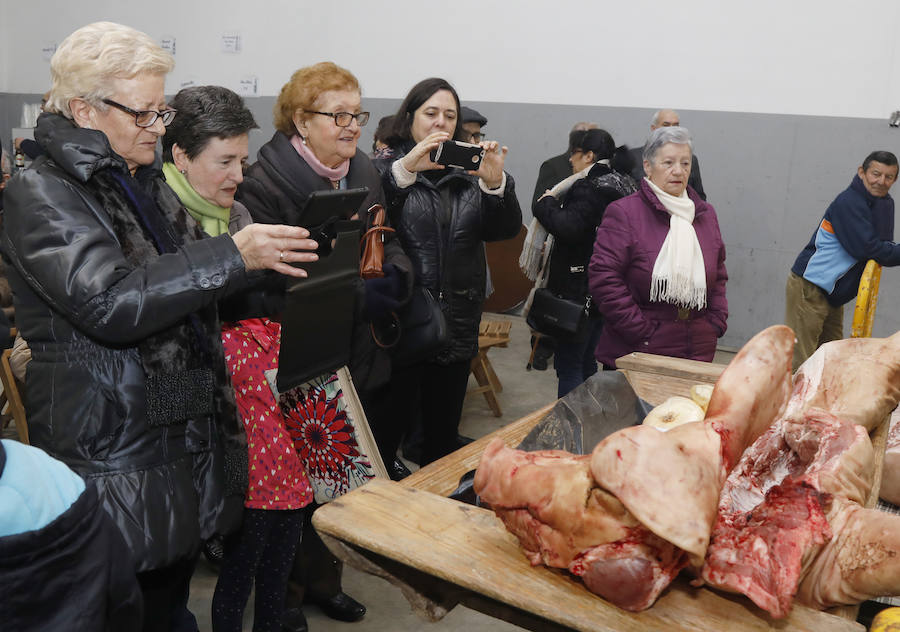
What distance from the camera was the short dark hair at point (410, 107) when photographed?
12.2ft

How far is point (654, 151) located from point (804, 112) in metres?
4.11

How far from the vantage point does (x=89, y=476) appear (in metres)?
1.90

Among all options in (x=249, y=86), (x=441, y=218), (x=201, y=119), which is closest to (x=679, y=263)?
(x=441, y=218)

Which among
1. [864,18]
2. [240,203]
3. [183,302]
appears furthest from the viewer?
[864,18]

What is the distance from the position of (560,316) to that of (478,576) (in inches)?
135

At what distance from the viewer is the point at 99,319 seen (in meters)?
1.81

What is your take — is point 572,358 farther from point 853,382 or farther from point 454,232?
point 853,382

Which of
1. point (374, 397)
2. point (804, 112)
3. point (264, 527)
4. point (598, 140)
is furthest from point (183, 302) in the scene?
point (804, 112)

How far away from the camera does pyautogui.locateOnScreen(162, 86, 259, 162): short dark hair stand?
2.40 m

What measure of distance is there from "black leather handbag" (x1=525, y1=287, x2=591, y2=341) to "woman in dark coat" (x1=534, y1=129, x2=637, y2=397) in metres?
0.04

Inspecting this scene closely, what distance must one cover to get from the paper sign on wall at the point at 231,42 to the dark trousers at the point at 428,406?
289 inches

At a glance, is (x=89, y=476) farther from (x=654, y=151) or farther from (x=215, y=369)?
(x=654, y=151)

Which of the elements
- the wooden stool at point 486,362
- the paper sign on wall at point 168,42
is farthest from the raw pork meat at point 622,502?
the paper sign on wall at point 168,42

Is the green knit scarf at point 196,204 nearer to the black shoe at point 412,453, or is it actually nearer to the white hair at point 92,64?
the white hair at point 92,64
